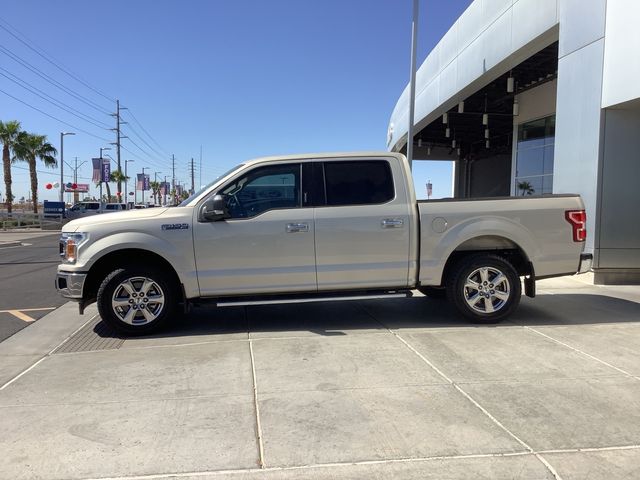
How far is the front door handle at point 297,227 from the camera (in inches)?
239

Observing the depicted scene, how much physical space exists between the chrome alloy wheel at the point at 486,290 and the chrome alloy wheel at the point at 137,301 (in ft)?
12.1

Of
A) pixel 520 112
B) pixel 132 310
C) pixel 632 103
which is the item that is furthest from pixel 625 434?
pixel 520 112

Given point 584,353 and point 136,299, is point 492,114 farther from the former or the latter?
point 136,299

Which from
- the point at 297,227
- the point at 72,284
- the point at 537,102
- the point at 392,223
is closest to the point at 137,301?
the point at 72,284

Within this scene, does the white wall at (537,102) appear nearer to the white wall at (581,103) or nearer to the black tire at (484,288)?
the white wall at (581,103)

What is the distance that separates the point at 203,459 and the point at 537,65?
48.4 ft

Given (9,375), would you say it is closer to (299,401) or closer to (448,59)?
(299,401)

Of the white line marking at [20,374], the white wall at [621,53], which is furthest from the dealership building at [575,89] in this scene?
the white line marking at [20,374]

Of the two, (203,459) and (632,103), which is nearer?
(203,459)

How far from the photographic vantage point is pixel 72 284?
5.94 meters

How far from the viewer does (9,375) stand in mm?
4973

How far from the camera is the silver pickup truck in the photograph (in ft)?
19.7

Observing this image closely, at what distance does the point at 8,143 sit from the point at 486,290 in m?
43.7

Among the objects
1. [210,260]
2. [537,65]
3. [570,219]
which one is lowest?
[210,260]
